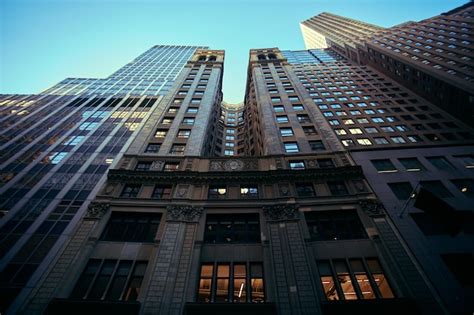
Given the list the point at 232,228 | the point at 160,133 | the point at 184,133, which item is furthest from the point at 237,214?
the point at 160,133

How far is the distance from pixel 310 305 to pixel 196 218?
11781 millimetres

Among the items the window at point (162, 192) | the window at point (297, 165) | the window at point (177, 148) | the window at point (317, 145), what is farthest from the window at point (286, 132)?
the window at point (162, 192)

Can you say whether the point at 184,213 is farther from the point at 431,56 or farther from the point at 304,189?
the point at 431,56

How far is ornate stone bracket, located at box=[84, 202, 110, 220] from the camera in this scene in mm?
21203

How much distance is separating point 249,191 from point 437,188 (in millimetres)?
19839

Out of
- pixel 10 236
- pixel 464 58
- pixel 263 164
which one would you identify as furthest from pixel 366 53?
pixel 10 236

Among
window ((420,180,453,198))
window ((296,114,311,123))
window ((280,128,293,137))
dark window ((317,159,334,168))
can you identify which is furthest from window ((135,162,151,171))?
window ((420,180,453,198))

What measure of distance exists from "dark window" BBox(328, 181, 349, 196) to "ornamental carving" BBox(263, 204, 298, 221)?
17.2ft

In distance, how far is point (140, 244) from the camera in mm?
19766

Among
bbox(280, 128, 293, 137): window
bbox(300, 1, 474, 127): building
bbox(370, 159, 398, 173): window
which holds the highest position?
bbox(300, 1, 474, 127): building

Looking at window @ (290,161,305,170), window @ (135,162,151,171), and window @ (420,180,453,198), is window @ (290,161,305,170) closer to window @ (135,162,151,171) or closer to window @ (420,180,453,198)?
A: window @ (420,180,453,198)

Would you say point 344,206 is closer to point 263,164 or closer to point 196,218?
point 263,164

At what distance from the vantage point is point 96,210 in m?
21.8

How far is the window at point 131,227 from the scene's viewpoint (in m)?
20.6
